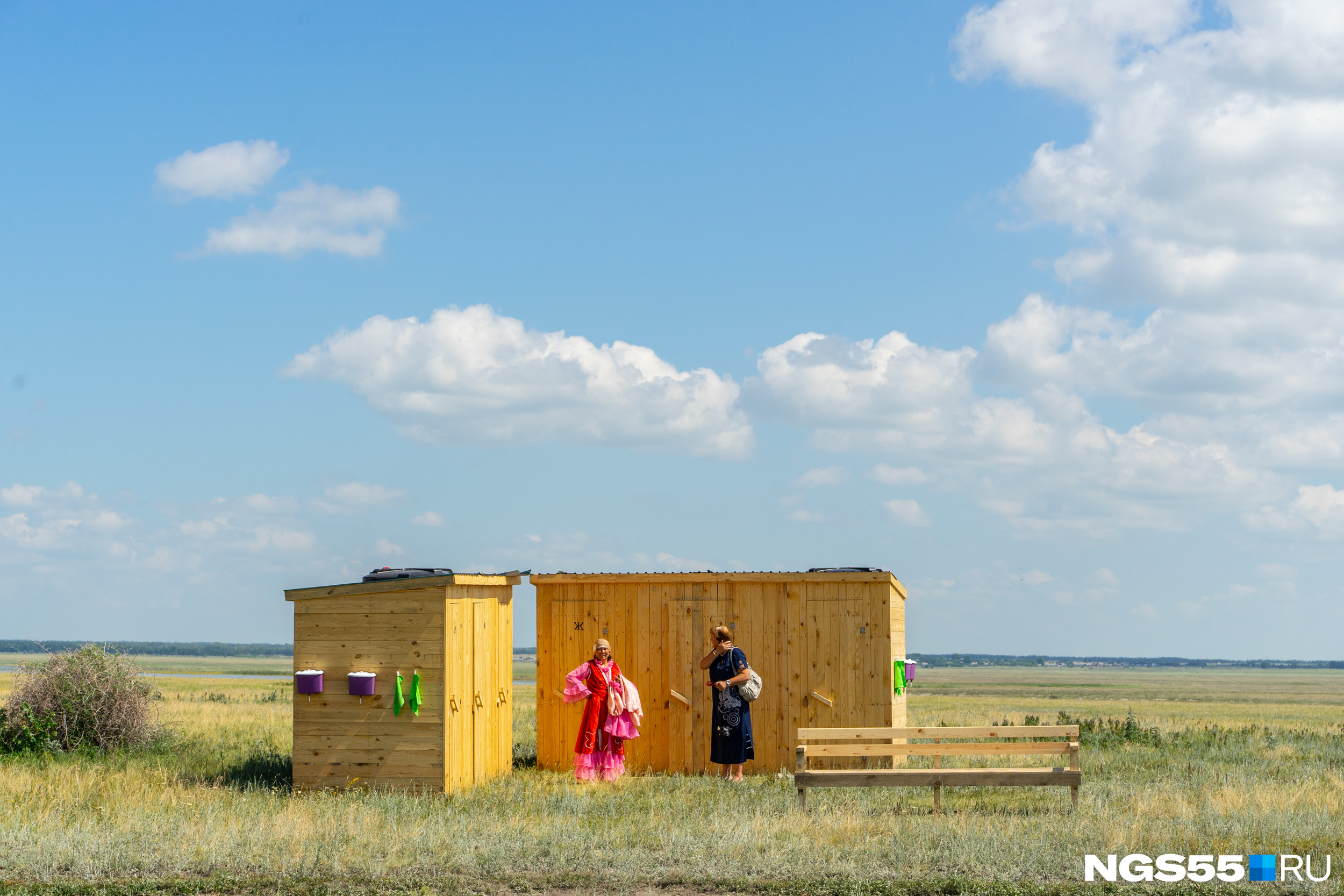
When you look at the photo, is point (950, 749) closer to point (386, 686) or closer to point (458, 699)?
point (458, 699)

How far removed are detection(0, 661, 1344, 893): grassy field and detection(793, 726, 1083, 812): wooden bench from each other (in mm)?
275

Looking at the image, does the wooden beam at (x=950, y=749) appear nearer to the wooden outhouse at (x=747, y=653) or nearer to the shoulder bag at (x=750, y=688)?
the shoulder bag at (x=750, y=688)

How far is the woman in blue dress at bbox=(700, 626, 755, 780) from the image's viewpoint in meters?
13.0

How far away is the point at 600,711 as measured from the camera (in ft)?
42.5

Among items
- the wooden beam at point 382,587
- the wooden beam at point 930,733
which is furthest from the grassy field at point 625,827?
the wooden beam at point 382,587

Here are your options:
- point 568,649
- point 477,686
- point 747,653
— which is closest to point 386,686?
point 477,686

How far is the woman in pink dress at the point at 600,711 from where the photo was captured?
1289 centimetres

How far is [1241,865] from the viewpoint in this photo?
827cm

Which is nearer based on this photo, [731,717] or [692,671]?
[731,717]

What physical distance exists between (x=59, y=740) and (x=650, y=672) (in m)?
8.23

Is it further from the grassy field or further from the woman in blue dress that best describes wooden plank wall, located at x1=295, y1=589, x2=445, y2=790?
the woman in blue dress

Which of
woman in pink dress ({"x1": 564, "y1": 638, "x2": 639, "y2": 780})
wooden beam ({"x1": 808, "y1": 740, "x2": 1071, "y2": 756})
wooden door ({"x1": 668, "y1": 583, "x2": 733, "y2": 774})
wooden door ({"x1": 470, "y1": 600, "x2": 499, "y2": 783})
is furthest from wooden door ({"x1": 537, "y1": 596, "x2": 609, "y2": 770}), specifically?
wooden beam ({"x1": 808, "y1": 740, "x2": 1071, "y2": 756})

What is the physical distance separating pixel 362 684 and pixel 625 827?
11.6 feet

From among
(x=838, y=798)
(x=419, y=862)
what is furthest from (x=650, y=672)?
(x=419, y=862)
